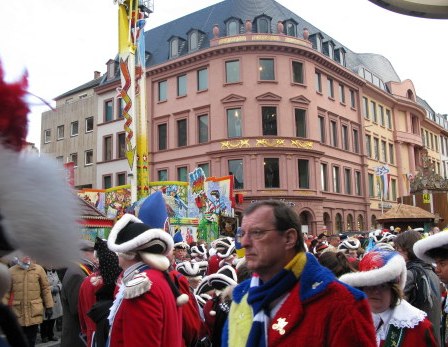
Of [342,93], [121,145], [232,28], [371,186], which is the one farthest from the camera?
[371,186]

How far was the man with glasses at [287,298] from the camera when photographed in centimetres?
202

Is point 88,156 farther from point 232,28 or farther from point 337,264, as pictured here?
point 337,264

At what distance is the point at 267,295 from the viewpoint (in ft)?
7.22

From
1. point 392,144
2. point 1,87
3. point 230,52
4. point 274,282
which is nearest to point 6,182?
point 1,87

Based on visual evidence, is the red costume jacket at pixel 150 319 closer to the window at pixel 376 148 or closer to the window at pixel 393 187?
the window at pixel 376 148

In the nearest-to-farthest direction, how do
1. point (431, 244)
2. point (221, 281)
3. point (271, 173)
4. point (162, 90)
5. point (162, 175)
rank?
point (431, 244)
point (221, 281)
point (271, 173)
point (162, 175)
point (162, 90)

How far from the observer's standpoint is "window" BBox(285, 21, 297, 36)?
33812mm

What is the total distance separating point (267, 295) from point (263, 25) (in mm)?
32899

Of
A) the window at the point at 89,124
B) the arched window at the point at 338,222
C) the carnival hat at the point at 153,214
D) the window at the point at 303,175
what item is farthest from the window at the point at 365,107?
the carnival hat at the point at 153,214

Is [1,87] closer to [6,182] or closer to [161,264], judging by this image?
[6,182]

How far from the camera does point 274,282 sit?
222cm

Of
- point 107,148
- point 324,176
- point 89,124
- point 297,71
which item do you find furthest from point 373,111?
point 89,124

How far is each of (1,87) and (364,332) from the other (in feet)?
5.52

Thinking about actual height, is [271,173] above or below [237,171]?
below
